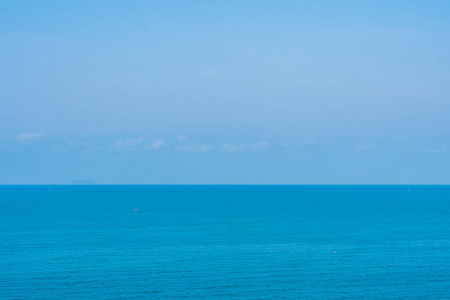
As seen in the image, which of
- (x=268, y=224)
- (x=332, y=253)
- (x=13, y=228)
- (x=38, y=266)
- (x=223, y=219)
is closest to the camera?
(x=38, y=266)

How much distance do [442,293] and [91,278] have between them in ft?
129

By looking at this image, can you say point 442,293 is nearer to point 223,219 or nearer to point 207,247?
point 207,247

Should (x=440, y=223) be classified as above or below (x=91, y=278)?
above

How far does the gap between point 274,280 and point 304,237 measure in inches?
1363

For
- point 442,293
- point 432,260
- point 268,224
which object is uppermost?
point 268,224

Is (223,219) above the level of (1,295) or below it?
above

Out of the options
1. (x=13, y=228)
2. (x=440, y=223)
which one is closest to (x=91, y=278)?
(x=13, y=228)

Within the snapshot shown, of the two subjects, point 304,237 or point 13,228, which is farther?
point 13,228

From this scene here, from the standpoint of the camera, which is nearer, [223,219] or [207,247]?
[207,247]

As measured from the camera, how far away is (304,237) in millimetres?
91312

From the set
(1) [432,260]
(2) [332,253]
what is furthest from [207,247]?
(1) [432,260]

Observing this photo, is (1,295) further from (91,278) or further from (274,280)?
(274,280)

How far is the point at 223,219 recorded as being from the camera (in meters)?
127

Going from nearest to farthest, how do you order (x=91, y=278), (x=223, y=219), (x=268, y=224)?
(x=91, y=278) < (x=268, y=224) < (x=223, y=219)
